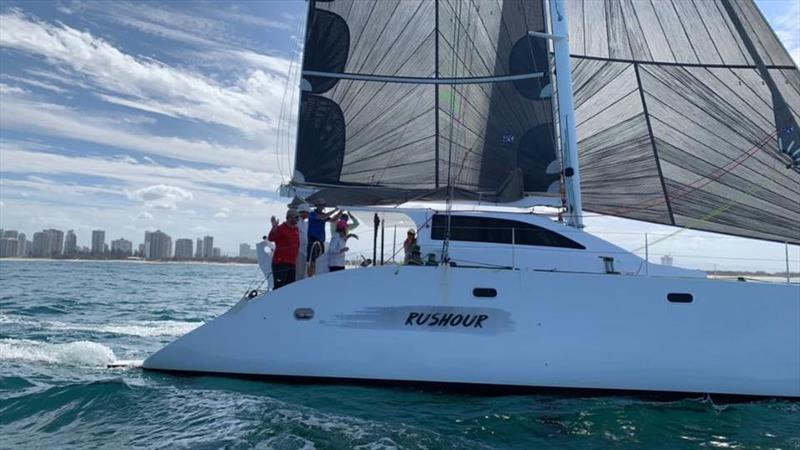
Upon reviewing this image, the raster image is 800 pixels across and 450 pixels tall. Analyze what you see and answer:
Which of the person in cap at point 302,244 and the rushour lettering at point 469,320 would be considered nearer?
the rushour lettering at point 469,320

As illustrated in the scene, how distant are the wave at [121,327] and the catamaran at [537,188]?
4729 mm

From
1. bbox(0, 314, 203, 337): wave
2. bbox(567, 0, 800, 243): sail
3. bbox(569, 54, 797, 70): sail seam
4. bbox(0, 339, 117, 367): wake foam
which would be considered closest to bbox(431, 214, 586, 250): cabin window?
bbox(567, 0, 800, 243): sail

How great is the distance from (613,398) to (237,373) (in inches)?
163

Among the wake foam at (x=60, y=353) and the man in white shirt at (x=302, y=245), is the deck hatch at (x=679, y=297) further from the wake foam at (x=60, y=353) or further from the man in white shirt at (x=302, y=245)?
the wake foam at (x=60, y=353)

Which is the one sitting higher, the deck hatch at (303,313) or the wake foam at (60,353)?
the deck hatch at (303,313)

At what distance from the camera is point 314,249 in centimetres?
795

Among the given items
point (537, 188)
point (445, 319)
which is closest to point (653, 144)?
point (537, 188)

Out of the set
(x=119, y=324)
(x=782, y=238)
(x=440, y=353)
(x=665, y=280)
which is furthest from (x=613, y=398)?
(x=119, y=324)

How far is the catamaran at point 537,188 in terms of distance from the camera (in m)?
6.41

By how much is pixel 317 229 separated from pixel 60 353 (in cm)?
414

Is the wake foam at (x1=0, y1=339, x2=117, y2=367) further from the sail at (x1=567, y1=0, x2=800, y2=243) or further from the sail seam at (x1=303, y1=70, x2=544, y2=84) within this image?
the sail at (x1=567, y1=0, x2=800, y2=243)

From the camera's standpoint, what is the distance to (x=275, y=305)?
6.72 metres

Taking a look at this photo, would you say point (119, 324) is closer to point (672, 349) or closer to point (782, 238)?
point (672, 349)

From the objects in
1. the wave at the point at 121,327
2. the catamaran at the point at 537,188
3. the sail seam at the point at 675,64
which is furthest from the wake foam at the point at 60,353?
the sail seam at the point at 675,64
